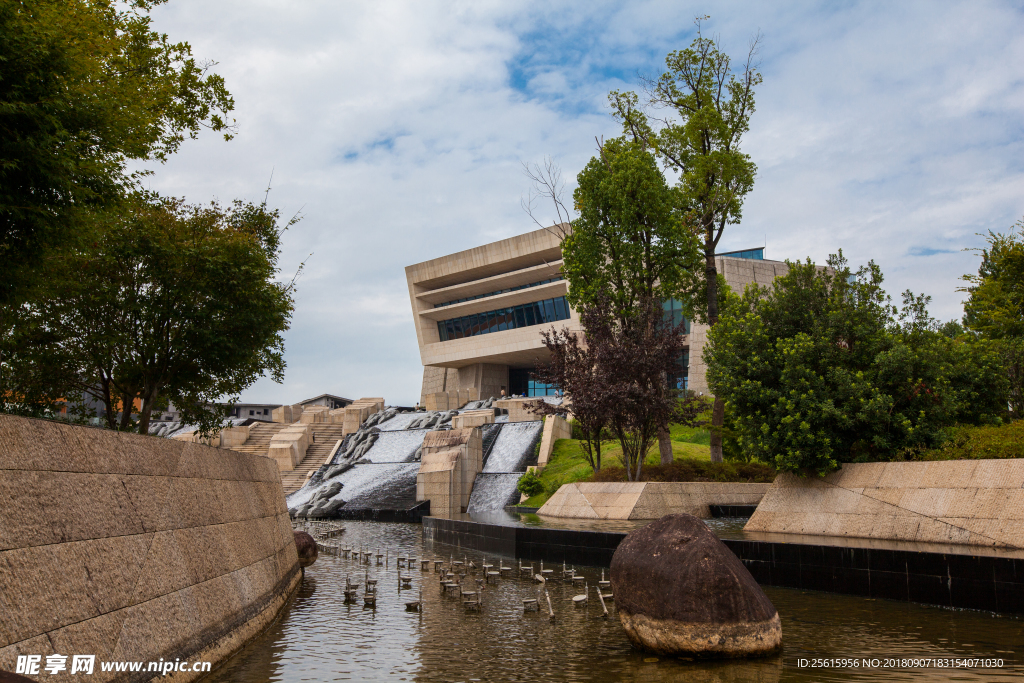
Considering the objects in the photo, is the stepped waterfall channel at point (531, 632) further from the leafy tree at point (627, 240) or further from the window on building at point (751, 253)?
the window on building at point (751, 253)

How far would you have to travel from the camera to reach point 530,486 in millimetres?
28062

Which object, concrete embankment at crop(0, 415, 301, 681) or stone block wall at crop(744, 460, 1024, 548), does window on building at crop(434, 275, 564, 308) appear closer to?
stone block wall at crop(744, 460, 1024, 548)

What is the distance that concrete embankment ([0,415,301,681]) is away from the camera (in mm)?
5000

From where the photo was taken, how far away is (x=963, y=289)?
27.4 m

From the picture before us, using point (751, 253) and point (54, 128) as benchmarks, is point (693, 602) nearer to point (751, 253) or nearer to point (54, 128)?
point (54, 128)

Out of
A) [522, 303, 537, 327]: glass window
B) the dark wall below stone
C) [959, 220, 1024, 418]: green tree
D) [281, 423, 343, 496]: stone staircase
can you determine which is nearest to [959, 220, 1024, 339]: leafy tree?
[959, 220, 1024, 418]: green tree

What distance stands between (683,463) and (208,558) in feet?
55.2

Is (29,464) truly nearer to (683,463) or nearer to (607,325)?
(607,325)

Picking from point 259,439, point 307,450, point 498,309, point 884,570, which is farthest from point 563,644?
point 498,309

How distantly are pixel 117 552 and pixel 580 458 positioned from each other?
971 inches

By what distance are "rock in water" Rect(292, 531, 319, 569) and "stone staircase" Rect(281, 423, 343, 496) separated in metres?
18.9

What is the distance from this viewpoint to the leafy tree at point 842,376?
14.1m

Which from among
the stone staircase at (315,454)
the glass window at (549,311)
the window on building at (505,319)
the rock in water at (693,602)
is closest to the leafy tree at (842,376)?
the rock in water at (693,602)

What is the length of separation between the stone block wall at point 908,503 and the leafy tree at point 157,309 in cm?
1095
